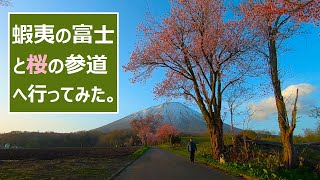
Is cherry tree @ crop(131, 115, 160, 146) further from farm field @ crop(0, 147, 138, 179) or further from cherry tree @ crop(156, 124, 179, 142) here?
farm field @ crop(0, 147, 138, 179)

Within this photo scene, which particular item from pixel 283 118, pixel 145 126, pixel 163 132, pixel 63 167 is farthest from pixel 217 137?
pixel 163 132

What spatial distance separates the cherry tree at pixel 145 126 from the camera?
331 feet

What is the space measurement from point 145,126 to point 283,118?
83571 millimetres

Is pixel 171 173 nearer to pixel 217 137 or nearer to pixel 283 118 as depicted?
pixel 283 118

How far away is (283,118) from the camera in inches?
794

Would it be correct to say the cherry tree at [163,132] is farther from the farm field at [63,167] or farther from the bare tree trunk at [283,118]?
the bare tree trunk at [283,118]

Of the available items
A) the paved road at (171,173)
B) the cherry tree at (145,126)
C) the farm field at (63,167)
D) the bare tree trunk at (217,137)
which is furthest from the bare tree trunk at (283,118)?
the cherry tree at (145,126)

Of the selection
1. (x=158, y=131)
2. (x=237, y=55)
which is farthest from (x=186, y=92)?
(x=158, y=131)

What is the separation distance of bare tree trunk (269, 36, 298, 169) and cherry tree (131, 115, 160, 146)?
7895 centimetres

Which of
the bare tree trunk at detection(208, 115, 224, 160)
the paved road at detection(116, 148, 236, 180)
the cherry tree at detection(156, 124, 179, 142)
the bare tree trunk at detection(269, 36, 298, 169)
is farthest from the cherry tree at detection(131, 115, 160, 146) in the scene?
the bare tree trunk at detection(269, 36, 298, 169)

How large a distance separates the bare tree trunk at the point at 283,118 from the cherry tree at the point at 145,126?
78951 millimetres

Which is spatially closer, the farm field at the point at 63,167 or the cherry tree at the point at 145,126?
the farm field at the point at 63,167

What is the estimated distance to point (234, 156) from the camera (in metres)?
26.3

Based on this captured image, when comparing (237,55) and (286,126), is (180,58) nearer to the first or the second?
(237,55)
